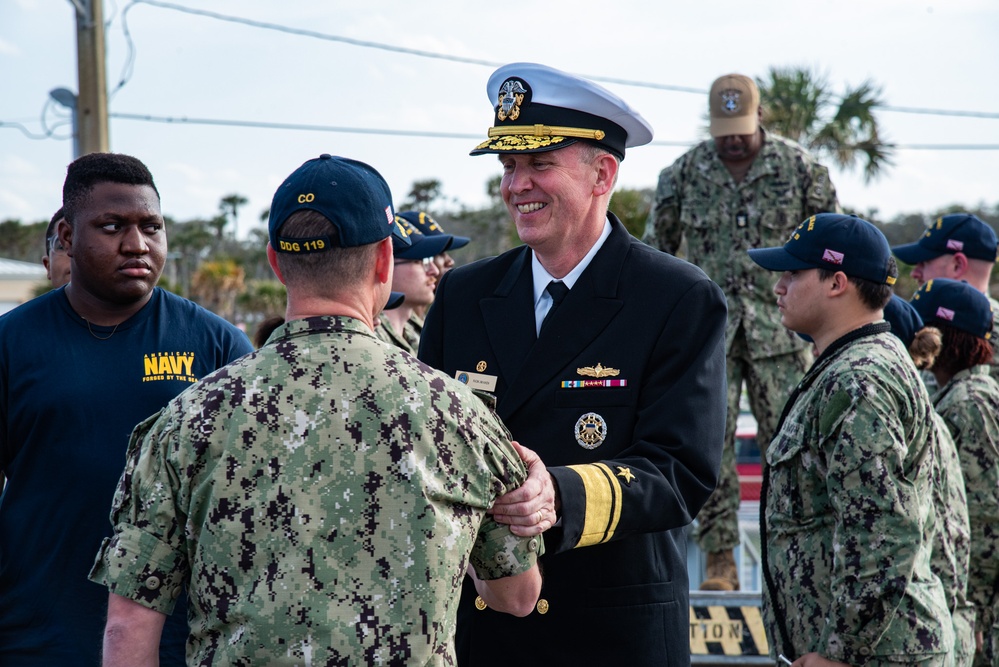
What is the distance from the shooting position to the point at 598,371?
2744mm

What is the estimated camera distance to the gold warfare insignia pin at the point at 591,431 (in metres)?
2.71

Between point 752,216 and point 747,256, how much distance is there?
254 mm

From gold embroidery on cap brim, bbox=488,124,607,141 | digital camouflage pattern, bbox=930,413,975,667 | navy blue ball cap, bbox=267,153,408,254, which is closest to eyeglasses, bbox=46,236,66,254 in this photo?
gold embroidery on cap brim, bbox=488,124,607,141

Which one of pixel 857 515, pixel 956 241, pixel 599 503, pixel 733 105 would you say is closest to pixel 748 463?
pixel 956 241

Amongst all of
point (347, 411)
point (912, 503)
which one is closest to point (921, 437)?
point (912, 503)

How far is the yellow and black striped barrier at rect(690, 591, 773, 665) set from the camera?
228 inches

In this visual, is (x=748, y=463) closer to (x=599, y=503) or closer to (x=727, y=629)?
(x=727, y=629)

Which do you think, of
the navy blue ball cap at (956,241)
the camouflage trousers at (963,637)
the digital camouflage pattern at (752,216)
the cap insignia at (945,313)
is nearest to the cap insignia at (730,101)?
the digital camouflage pattern at (752,216)

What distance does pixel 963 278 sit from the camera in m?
6.15

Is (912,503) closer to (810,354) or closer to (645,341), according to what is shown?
(645,341)

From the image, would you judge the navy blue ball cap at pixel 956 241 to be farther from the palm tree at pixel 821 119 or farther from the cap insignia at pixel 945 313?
the palm tree at pixel 821 119

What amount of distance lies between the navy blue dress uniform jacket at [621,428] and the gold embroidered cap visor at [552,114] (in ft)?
1.21

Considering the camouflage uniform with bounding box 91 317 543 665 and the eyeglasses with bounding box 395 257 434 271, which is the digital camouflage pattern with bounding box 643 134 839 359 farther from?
the camouflage uniform with bounding box 91 317 543 665

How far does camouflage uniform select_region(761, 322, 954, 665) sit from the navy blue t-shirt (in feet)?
6.89
